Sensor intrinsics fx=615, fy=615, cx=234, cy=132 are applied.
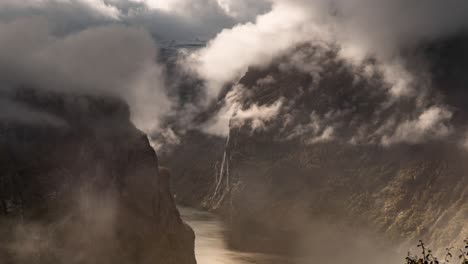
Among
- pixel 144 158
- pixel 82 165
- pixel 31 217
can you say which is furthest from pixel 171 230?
pixel 31 217

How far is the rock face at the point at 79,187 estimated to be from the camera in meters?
96.2

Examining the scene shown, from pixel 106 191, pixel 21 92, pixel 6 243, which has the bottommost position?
pixel 6 243

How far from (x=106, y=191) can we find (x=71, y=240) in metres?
12.8

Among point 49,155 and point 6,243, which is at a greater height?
point 49,155

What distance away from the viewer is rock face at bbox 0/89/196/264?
316 feet

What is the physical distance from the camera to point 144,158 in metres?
123

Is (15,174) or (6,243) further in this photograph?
(15,174)

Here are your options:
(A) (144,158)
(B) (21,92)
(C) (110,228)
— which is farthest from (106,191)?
(B) (21,92)

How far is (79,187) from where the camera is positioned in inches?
4126

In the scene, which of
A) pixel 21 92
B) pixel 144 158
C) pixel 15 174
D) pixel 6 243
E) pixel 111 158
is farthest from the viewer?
pixel 144 158

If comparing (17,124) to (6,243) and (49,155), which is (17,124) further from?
(6,243)

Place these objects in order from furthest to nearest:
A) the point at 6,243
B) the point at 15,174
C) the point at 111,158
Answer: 1. the point at 111,158
2. the point at 15,174
3. the point at 6,243

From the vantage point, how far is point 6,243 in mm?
91438

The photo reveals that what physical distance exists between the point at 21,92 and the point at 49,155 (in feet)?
39.1
